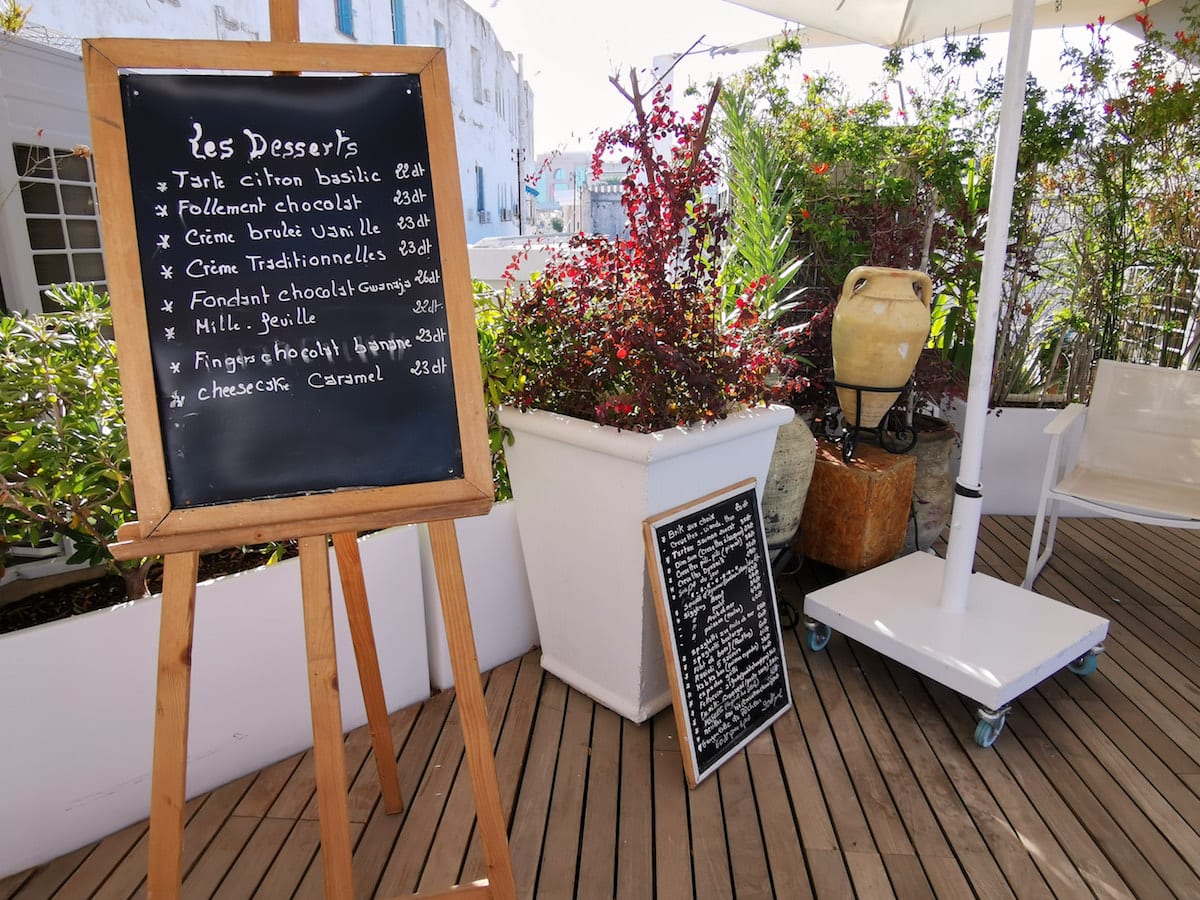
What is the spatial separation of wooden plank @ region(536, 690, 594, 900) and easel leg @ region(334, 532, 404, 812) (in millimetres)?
360

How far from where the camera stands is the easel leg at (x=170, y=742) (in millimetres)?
1146

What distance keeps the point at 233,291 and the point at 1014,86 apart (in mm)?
1771

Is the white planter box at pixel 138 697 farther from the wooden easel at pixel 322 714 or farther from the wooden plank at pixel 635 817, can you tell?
the wooden plank at pixel 635 817

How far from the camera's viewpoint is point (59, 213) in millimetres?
3000

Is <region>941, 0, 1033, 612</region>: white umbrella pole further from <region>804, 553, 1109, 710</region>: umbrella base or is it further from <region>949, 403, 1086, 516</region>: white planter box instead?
<region>949, 403, 1086, 516</region>: white planter box

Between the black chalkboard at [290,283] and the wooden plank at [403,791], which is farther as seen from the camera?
the wooden plank at [403,791]

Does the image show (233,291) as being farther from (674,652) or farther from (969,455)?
(969,455)

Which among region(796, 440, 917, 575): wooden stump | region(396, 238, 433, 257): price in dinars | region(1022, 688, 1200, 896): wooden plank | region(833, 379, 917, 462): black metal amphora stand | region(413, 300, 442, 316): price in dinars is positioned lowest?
region(1022, 688, 1200, 896): wooden plank

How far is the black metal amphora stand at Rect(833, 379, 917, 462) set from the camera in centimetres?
242

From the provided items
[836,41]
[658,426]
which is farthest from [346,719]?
[836,41]

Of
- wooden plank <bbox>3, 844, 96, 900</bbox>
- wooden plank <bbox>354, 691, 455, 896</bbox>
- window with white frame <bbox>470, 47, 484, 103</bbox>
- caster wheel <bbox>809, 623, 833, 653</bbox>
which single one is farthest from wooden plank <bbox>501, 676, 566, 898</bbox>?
window with white frame <bbox>470, 47, 484, 103</bbox>

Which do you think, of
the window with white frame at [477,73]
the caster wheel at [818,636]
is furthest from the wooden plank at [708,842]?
the window with white frame at [477,73]

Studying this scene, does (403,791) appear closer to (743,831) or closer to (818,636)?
(743,831)

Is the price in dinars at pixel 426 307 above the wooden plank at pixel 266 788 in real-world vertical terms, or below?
above
